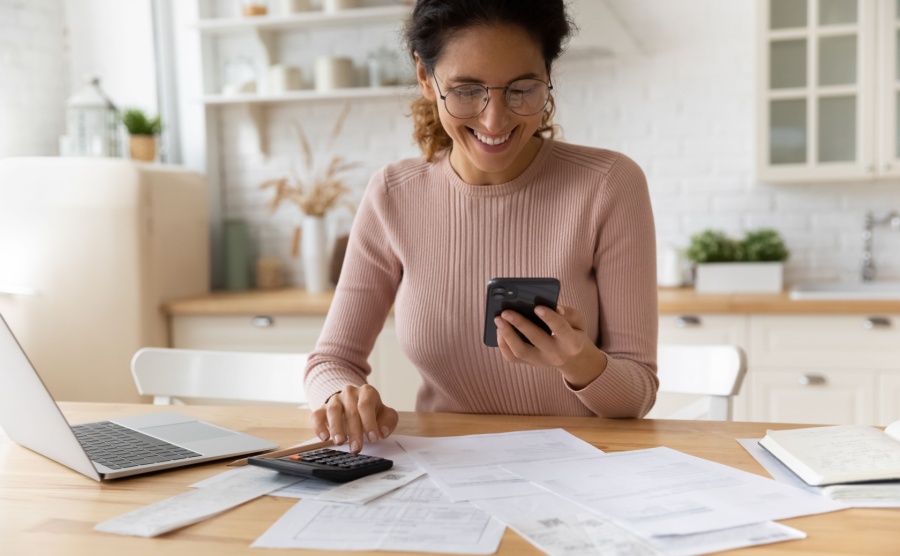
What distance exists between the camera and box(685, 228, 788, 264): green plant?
3229 millimetres

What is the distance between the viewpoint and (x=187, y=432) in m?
1.38

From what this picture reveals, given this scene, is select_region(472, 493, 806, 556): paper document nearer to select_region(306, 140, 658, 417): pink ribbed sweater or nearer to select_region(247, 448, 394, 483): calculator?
select_region(247, 448, 394, 483): calculator

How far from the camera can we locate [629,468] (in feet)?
3.70

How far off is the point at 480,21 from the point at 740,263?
2023mm

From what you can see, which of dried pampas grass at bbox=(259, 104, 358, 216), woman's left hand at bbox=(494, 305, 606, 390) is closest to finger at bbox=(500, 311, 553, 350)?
woman's left hand at bbox=(494, 305, 606, 390)

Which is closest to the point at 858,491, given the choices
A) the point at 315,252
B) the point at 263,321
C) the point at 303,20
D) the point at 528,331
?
the point at 528,331

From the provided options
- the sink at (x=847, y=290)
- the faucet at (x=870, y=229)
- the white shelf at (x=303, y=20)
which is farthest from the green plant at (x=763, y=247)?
the white shelf at (x=303, y=20)

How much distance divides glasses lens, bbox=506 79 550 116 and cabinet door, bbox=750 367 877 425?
170 centimetres

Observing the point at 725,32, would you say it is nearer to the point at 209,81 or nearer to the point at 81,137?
the point at 209,81

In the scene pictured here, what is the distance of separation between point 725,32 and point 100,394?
269 cm

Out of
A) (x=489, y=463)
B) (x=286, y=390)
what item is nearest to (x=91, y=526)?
(x=489, y=463)

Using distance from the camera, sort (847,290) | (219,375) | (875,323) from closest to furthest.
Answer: (219,375)
(875,323)
(847,290)

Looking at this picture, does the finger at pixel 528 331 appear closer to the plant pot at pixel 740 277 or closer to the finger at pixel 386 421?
the finger at pixel 386 421

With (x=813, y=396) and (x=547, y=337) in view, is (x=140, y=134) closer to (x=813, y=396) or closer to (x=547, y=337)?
(x=813, y=396)
